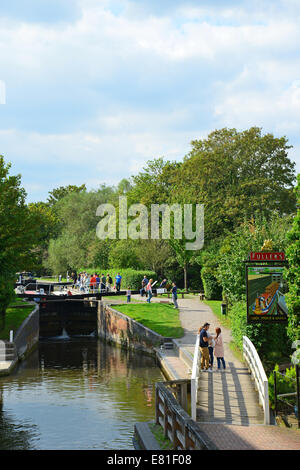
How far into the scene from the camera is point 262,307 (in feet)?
61.4

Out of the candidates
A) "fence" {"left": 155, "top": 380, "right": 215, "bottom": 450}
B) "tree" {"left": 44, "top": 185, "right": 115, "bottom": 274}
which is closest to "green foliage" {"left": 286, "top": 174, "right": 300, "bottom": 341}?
"fence" {"left": 155, "top": 380, "right": 215, "bottom": 450}

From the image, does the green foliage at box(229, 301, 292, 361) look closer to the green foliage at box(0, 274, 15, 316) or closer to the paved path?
the paved path

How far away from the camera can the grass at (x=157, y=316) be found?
3150 cm

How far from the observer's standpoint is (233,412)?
15.1 meters

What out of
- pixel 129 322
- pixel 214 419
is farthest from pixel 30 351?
pixel 214 419

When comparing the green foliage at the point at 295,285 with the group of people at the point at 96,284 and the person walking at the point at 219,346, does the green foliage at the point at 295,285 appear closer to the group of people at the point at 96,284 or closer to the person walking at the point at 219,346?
the person walking at the point at 219,346

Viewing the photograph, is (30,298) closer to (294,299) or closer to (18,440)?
(18,440)

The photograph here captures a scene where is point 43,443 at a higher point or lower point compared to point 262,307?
lower

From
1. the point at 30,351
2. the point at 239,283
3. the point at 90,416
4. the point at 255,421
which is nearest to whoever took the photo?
the point at 255,421

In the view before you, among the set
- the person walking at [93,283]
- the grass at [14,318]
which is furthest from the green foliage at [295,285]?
the person walking at [93,283]

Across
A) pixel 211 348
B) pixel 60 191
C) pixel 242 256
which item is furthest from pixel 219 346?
pixel 60 191

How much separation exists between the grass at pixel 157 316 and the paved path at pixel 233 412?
666 cm
